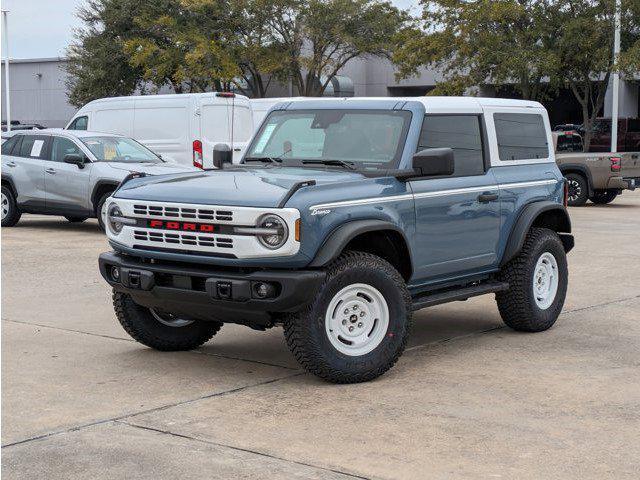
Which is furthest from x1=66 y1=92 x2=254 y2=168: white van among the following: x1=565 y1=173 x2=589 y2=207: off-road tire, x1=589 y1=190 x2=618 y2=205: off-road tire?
x1=589 y1=190 x2=618 y2=205: off-road tire

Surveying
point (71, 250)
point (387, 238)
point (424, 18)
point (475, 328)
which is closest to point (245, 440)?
point (387, 238)

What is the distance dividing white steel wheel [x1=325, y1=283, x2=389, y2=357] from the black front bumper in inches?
12.7

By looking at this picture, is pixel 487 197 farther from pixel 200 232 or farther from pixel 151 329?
pixel 151 329

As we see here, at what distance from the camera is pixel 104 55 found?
47.1 metres

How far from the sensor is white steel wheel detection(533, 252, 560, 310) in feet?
28.0

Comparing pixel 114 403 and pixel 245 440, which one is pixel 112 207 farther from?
pixel 245 440

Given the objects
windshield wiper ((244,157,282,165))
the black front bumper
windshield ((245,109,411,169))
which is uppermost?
windshield ((245,109,411,169))

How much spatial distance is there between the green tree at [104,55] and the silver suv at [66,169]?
29.8 metres

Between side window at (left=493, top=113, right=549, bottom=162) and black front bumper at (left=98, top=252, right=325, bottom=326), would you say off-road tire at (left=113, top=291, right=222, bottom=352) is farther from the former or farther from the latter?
side window at (left=493, top=113, right=549, bottom=162)

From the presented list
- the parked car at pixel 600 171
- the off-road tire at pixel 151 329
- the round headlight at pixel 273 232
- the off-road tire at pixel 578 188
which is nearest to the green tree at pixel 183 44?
the off-road tire at pixel 578 188

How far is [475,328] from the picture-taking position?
28.5 feet

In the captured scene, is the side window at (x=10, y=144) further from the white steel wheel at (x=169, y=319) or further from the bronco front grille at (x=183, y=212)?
the bronco front grille at (x=183, y=212)

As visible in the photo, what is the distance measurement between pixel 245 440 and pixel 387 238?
2.14 meters

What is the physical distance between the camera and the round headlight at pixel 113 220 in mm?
7152
